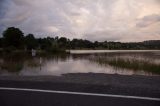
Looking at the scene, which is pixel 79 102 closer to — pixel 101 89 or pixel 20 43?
pixel 101 89

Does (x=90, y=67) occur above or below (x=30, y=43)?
below

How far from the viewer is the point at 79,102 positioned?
24.3 ft

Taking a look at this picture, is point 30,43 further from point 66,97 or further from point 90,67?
point 66,97

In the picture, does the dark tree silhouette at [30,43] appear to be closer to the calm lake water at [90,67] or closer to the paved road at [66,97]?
the calm lake water at [90,67]

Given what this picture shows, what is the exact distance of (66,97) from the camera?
8.03 metres

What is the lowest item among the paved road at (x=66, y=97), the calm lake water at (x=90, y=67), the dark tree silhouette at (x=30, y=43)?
the calm lake water at (x=90, y=67)

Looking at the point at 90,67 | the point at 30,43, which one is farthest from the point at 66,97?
the point at 30,43

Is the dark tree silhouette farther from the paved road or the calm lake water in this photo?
the paved road

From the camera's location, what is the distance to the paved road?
23.9 feet

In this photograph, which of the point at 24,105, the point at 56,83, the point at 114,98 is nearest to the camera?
the point at 24,105

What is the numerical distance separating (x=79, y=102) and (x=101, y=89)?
2.02m

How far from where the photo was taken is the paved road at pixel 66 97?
7.27m

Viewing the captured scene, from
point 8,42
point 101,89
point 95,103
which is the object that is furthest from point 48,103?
point 8,42

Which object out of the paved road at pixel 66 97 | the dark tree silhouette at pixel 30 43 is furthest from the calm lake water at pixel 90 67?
the dark tree silhouette at pixel 30 43
